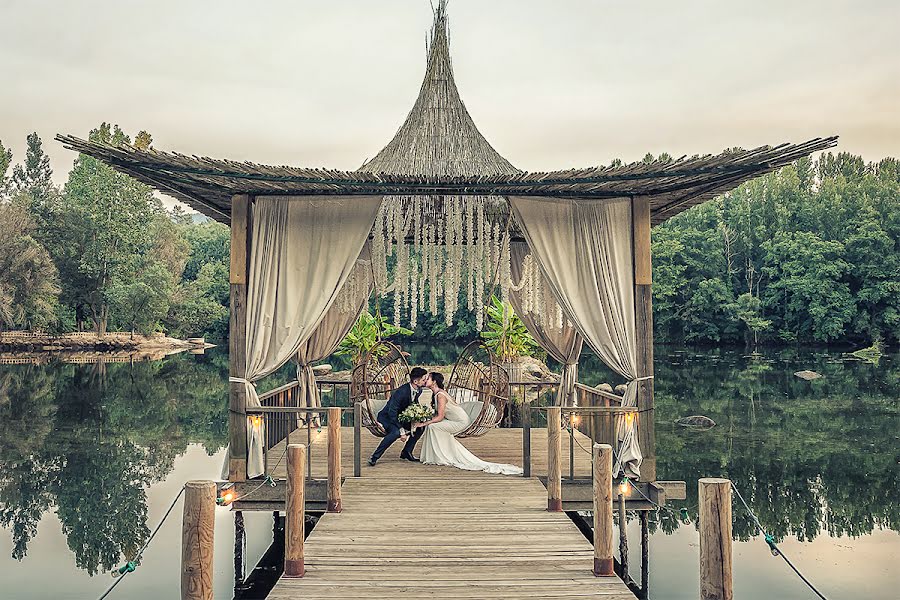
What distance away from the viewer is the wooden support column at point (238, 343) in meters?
7.37

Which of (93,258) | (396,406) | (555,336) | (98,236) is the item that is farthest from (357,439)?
(98,236)

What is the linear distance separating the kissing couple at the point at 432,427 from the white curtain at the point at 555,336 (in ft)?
7.33

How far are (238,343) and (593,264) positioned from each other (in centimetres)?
330

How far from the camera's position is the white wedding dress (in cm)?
818

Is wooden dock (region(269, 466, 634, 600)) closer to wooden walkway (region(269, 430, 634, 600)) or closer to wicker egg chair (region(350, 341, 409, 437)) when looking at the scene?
wooden walkway (region(269, 430, 634, 600))

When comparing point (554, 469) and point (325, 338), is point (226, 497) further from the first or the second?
point (325, 338)

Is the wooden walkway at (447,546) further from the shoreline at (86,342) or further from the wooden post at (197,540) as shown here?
Answer: the shoreline at (86,342)

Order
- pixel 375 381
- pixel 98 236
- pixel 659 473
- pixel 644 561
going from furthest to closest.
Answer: pixel 98 236 → pixel 659 473 → pixel 375 381 → pixel 644 561

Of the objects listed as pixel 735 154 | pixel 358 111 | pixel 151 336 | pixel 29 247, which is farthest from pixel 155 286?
pixel 735 154

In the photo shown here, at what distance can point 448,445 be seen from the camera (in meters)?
8.33

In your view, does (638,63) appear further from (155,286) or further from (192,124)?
(155,286)

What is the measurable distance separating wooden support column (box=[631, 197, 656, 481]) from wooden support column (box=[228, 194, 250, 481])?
3.55m

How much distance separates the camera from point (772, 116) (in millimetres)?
29828


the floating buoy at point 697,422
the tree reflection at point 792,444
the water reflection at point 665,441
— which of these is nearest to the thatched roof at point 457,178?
the water reflection at point 665,441
